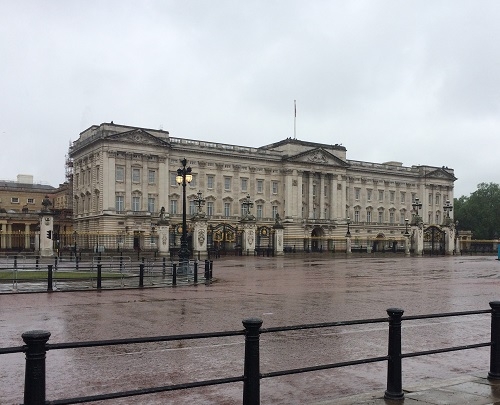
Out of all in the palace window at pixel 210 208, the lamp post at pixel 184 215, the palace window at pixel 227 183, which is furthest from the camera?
the palace window at pixel 227 183

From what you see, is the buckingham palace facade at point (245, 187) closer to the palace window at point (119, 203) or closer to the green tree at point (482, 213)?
the palace window at point (119, 203)

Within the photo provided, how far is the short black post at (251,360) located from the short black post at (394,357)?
70.5 inches

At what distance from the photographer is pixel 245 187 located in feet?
331

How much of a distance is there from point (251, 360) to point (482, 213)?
13993 centimetres

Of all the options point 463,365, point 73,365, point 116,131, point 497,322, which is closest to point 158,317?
point 73,365

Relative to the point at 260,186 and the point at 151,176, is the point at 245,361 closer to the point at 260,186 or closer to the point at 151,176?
the point at 151,176

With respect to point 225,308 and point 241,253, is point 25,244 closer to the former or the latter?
point 241,253

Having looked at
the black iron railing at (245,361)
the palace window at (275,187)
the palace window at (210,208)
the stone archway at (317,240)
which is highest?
the palace window at (275,187)

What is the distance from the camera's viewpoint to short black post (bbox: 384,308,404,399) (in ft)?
21.5

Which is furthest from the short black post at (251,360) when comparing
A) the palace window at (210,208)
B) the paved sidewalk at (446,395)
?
the palace window at (210,208)

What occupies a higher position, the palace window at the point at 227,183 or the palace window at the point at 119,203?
the palace window at the point at 227,183

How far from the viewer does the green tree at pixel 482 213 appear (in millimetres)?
133000

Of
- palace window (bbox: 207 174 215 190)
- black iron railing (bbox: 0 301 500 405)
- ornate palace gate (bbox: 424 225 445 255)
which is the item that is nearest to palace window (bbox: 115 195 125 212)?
palace window (bbox: 207 174 215 190)

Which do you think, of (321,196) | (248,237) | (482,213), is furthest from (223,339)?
(482,213)
